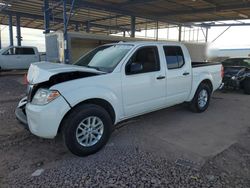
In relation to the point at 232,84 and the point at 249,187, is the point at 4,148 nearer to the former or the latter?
the point at 249,187

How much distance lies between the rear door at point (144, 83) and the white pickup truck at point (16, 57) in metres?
13.3

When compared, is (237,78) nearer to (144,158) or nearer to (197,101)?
(197,101)

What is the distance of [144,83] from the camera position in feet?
13.7

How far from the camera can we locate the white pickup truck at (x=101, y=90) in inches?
126

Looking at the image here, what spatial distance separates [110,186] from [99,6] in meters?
12.2

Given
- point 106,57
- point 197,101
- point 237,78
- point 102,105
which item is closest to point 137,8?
point 237,78

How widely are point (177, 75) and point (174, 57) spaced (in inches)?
16.7

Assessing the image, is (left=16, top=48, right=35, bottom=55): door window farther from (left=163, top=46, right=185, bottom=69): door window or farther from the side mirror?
the side mirror

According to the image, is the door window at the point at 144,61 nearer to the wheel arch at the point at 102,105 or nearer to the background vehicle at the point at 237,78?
the wheel arch at the point at 102,105

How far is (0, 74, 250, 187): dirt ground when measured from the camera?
2.86 m

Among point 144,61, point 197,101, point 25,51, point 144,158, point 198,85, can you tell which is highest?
point 25,51

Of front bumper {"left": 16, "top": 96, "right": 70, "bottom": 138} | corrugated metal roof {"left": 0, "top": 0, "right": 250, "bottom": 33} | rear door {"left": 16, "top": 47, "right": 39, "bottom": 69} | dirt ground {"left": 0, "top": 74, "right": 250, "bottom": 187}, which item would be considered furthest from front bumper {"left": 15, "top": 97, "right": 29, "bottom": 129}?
rear door {"left": 16, "top": 47, "right": 39, "bottom": 69}

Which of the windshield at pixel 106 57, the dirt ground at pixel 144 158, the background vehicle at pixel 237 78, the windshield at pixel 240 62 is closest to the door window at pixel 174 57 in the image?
the windshield at pixel 106 57

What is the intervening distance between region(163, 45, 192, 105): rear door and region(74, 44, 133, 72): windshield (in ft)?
3.34
